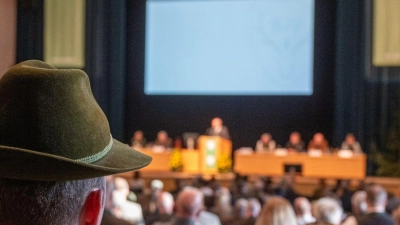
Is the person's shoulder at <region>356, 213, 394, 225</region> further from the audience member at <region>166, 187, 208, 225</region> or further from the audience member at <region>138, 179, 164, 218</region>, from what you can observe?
the audience member at <region>138, 179, 164, 218</region>

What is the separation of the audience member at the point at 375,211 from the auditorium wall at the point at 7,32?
8.96m

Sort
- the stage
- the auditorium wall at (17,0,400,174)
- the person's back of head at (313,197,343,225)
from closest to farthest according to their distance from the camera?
1. the person's back of head at (313,197,343,225)
2. the stage
3. the auditorium wall at (17,0,400,174)

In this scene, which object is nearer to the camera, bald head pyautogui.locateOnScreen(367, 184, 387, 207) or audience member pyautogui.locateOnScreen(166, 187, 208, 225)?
audience member pyautogui.locateOnScreen(166, 187, 208, 225)

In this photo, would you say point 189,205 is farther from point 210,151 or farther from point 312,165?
point 210,151

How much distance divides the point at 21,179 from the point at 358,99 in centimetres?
1204

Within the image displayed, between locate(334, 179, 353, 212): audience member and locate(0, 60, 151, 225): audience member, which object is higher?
locate(0, 60, 151, 225): audience member

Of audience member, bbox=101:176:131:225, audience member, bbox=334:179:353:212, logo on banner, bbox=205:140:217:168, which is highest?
audience member, bbox=101:176:131:225

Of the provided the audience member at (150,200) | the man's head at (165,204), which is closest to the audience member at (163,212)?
the man's head at (165,204)

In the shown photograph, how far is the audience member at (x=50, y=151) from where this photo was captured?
1023 millimetres

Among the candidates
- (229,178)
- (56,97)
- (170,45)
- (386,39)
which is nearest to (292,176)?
(229,178)

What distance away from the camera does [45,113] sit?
1063 millimetres

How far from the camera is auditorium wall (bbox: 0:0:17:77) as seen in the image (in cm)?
1277

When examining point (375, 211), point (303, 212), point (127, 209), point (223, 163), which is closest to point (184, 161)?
point (223, 163)

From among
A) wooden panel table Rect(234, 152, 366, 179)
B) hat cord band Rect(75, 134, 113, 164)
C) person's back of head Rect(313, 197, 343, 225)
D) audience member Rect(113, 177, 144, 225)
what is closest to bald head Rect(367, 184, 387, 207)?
person's back of head Rect(313, 197, 343, 225)
